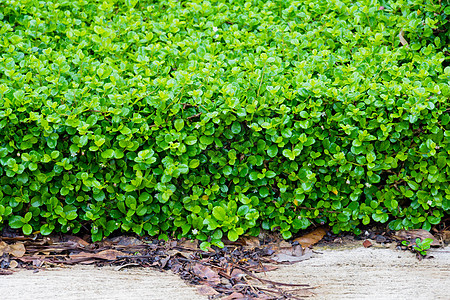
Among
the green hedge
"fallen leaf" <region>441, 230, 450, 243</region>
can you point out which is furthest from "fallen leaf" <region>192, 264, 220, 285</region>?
"fallen leaf" <region>441, 230, 450, 243</region>

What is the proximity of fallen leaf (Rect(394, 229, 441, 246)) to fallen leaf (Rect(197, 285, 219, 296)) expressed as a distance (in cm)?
137

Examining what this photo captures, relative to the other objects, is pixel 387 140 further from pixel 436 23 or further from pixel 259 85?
pixel 436 23

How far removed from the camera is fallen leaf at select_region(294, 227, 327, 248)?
311cm

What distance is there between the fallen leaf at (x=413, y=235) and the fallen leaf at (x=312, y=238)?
0.49 meters

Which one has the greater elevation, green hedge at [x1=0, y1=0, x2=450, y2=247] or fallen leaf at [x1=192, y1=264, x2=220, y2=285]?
green hedge at [x1=0, y1=0, x2=450, y2=247]

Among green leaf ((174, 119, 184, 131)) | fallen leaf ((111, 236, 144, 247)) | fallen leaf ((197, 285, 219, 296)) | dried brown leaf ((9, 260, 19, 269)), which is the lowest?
fallen leaf ((197, 285, 219, 296))

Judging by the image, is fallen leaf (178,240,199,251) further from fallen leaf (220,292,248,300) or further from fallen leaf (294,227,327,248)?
fallen leaf (294,227,327,248)

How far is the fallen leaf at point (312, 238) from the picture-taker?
311 cm

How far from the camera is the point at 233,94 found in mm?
2896

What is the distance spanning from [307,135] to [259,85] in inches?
17.7

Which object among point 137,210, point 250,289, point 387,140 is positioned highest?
point 387,140

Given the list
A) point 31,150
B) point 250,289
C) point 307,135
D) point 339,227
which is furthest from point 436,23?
point 31,150

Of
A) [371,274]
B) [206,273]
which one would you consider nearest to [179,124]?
[206,273]

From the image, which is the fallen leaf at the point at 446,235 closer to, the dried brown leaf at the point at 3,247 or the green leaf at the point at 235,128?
the green leaf at the point at 235,128
